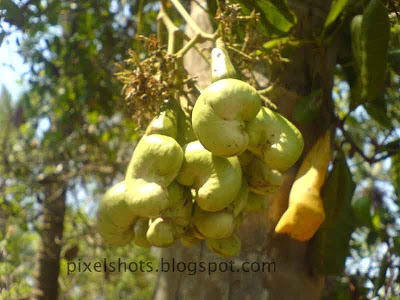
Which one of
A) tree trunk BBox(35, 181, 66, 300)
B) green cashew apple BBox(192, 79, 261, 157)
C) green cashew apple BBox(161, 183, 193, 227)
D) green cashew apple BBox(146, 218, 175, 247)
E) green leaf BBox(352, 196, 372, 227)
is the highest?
green cashew apple BBox(192, 79, 261, 157)

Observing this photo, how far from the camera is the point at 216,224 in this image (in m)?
1.31

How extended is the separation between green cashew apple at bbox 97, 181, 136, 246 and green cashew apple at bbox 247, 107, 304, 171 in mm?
359

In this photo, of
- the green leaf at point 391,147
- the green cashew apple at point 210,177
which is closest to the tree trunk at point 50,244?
the green leaf at point 391,147

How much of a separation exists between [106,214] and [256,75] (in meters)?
0.80

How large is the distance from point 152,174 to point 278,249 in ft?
2.35

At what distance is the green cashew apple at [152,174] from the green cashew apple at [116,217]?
0.10m

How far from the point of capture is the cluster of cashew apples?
1.20m

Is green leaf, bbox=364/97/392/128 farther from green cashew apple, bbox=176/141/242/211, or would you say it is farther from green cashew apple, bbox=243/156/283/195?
green cashew apple, bbox=176/141/242/211

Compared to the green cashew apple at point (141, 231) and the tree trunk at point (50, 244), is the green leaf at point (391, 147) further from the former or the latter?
the tree trunk at point (50, 244)

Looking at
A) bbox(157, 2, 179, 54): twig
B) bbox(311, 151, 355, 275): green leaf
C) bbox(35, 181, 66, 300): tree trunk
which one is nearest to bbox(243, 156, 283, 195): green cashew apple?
bbox(157, 2, 179, 54): twig

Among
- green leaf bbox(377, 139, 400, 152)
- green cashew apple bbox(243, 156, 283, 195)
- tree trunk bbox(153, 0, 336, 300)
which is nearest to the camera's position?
green cashew apple bbox(243, 156, 283, 195)

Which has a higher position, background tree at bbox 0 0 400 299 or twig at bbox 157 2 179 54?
twig at bbox 157 2 179 54

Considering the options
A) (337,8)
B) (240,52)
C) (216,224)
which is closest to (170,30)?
(240,52)

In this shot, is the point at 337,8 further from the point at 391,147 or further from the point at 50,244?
the point at 50,244
